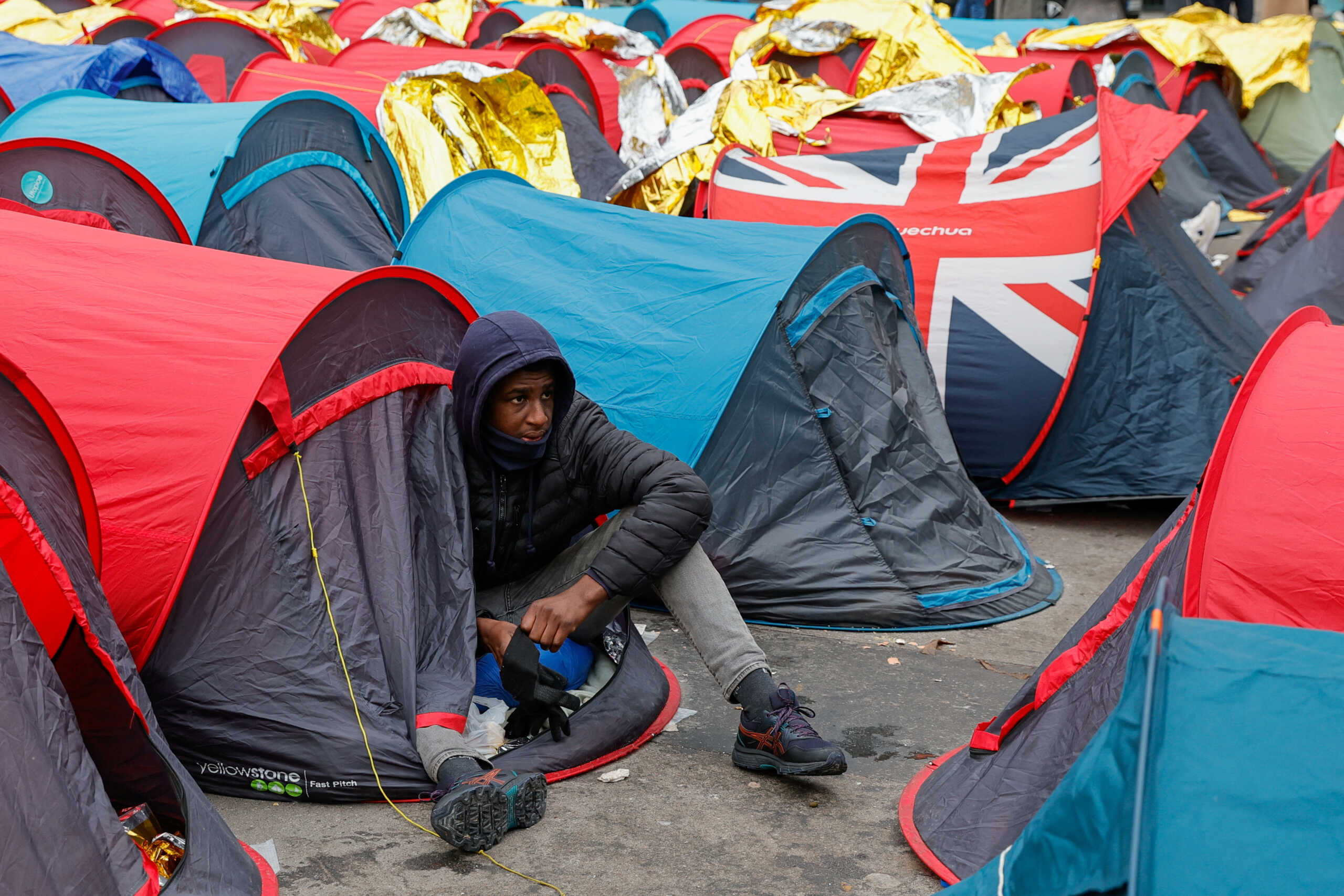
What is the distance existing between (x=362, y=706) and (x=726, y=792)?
931 mm

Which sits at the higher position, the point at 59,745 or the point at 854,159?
the point at 854,159

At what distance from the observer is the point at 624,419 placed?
188 inches

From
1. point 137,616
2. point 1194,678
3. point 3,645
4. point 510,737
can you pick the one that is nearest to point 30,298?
point 137,616

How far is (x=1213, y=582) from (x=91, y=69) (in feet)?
27.1

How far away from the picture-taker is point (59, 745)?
94.8 inches

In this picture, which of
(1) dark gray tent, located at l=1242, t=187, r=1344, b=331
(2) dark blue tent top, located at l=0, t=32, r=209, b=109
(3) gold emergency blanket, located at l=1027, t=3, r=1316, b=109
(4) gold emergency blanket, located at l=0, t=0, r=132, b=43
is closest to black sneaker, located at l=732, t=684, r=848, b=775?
(1) dark gray tent, located at l=1242, t=187, r=1344, b=331

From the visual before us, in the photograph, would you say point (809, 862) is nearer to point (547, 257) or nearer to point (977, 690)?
point (977, 690)

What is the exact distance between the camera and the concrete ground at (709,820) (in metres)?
2.88

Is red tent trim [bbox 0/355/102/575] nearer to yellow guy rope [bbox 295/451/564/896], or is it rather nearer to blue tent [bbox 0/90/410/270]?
yellow guy rope [bbox 295/451/564/896]

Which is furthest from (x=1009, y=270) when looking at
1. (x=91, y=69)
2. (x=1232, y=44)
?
(x=1232, y=44)

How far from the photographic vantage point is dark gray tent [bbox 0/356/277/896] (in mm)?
2309

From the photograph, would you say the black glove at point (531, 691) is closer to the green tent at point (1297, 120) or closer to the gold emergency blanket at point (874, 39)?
the gold emergency blanket at point (874, 39)

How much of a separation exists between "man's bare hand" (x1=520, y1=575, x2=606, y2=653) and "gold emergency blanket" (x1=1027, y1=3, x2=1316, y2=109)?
11945 mm

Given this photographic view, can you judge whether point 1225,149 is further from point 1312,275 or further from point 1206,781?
point 1206,781
